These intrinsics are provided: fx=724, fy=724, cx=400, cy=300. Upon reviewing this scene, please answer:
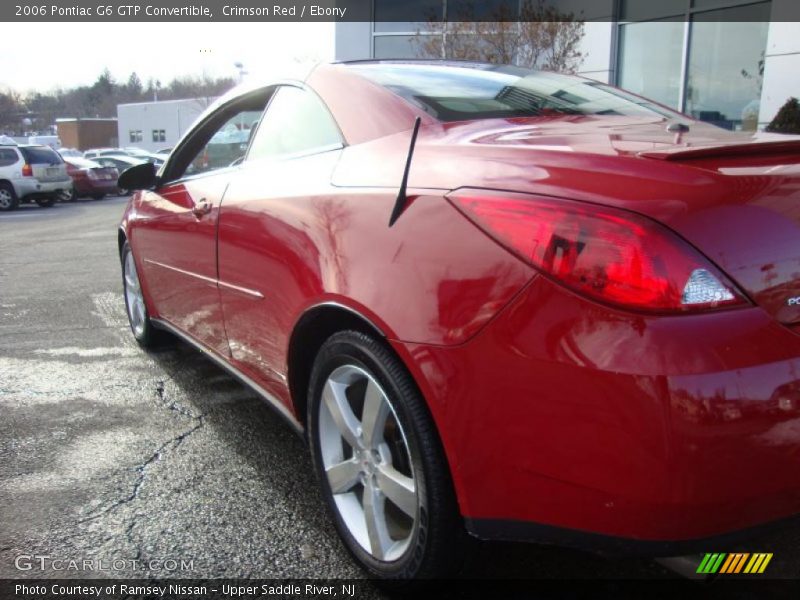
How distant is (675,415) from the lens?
55.2 inches

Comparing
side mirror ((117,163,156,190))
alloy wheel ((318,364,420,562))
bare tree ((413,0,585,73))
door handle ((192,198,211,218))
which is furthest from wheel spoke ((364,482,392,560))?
bare tree ((413,0,585,73))

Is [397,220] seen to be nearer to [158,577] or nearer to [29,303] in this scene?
[158,577]

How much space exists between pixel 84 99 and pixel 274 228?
122 m

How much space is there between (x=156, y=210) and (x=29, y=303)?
3355 mm

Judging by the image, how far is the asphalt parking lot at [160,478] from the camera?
2.29 metres

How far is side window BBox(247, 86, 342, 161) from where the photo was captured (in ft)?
8.38

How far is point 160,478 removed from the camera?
2.89 metres

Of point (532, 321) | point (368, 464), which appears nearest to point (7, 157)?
point (368, 464)

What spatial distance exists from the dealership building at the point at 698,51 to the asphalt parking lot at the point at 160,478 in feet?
27.4

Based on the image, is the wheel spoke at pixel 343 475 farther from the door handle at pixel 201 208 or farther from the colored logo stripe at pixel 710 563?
the door handle at pixel 201 208

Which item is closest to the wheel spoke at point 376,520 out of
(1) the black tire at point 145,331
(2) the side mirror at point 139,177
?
(2) the side mirror at point 139,177

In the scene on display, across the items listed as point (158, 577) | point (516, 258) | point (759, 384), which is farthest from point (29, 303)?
point (759, 384)

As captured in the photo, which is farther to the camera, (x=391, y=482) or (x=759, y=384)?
(x=391, y=482)

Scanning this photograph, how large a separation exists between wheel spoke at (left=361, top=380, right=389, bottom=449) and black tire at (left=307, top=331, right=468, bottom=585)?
0.04 meters
